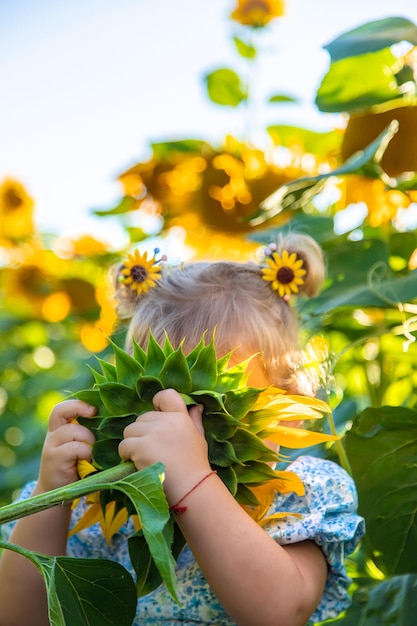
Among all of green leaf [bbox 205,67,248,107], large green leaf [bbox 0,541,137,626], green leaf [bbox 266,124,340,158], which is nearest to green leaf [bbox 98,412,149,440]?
large green leaf [bbox 0,541,137,626]

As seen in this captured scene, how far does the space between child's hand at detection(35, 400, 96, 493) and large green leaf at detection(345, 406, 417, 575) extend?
0.33 m

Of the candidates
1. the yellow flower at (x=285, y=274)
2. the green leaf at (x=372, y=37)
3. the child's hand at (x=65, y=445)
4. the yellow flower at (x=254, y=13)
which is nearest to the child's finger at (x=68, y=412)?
the child's hand at (x=65, y=445)

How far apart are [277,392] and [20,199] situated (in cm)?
145

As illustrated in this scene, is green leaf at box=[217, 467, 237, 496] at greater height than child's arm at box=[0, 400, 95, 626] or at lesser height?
greater

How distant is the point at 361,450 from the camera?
97cm

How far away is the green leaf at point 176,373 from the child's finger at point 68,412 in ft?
0.26

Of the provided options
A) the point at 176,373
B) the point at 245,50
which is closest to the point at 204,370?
the point at 176,373

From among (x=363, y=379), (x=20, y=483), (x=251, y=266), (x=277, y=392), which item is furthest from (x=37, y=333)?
(x=277, y=392)

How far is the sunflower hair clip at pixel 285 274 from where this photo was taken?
3.42 ft

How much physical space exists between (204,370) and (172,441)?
0.20 feet

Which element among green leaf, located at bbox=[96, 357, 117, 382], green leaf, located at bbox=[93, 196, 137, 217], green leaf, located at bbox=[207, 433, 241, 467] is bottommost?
green leaf, located at bbox=[93, 196, 137, 217]

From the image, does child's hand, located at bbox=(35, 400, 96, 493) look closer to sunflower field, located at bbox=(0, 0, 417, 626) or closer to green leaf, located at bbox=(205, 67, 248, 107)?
sunflower field, located at bbox=(0, 0, 417, 626)

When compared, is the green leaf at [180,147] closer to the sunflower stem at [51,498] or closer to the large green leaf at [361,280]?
the large green leaf at [361,280]

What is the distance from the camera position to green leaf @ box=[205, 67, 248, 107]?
4.90 feet
